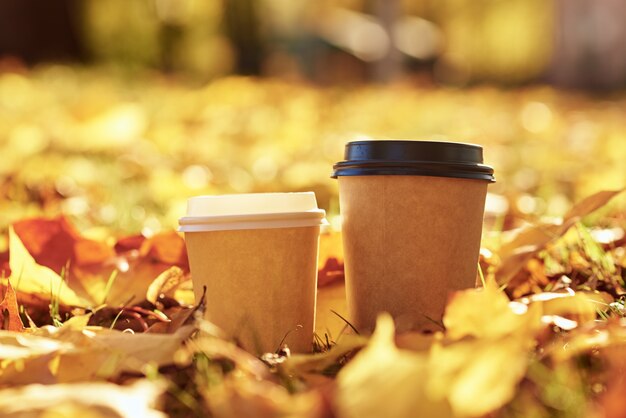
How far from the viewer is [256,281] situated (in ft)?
4.33

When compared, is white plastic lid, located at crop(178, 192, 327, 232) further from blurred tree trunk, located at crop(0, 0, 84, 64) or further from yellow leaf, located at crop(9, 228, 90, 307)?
blurred tree trunk, located at crop(0, 0, 84, 64)

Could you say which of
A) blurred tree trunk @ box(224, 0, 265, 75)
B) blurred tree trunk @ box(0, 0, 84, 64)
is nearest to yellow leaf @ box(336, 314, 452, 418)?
blurred tree trunk @ box(0, 0, 84, 64)

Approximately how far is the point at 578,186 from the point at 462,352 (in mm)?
2151

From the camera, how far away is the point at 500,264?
1.51m

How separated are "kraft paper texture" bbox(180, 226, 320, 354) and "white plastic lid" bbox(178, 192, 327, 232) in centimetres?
2

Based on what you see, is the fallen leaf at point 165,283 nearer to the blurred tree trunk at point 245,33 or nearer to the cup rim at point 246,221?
the cup rim at point 246,221

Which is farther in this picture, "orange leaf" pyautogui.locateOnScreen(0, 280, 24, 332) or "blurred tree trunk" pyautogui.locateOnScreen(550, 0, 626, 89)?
"blurred tree trunk" pyautogui.locateOnScreen(550, 0, 626, 89)

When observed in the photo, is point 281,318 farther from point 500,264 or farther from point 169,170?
point 169,170

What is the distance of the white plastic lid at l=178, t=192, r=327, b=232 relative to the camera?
129 centimetres

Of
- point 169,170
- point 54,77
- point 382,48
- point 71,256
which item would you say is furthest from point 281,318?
point 382,48

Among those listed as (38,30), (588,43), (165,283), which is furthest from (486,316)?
(588,43)

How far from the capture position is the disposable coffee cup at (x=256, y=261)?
4.26ft

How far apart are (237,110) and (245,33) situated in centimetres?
665

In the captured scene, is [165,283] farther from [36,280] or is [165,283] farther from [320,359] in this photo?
[320,359]
